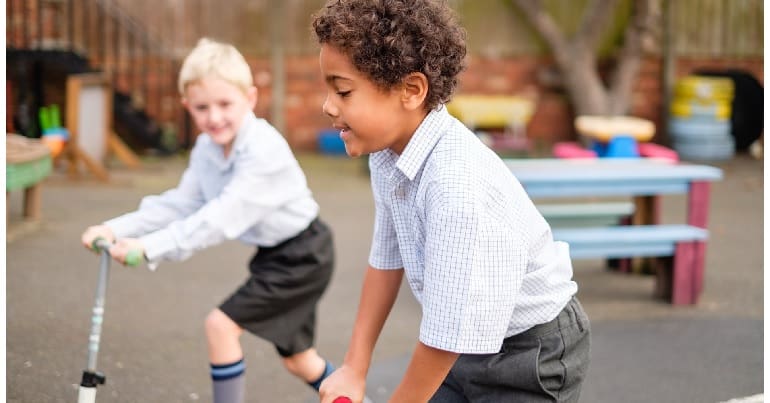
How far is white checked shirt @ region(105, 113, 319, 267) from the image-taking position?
358 cm

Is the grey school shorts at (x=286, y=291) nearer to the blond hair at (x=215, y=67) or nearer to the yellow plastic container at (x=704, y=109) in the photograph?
the blond hair at (x=215, y=67)

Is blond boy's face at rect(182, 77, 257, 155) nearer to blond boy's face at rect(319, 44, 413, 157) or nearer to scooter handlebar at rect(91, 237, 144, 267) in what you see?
scooter handlebar at rect(91, 237, 144, 267)

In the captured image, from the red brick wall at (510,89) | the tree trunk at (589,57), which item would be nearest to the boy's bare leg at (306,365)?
the red brick wall at (510,89)

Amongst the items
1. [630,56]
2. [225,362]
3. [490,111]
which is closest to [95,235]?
[225,362]

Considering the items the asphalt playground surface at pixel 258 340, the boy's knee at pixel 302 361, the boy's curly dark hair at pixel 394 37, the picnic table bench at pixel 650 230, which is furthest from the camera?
the picnic table bench at pixel 650 230

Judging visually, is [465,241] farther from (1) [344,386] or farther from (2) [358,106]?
(1) [344,386]

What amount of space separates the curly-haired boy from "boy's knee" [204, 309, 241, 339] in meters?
1.15

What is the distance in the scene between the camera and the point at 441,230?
214 cm

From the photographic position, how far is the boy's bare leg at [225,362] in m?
3.60

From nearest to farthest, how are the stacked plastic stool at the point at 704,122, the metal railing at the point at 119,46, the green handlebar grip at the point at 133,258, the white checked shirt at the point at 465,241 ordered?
the white checked shirt at the point at 465,241 < the green handlebar grip at the point at 133,258 < the metal railing at the point at 119,46 < the stacked plastic stool at the point at 704,122

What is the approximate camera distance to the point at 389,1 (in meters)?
2.28

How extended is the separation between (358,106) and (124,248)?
1.22 meters

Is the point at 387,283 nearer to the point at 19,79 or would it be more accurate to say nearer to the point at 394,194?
the point at 394,194

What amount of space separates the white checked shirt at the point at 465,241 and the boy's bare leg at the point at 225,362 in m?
1.35
